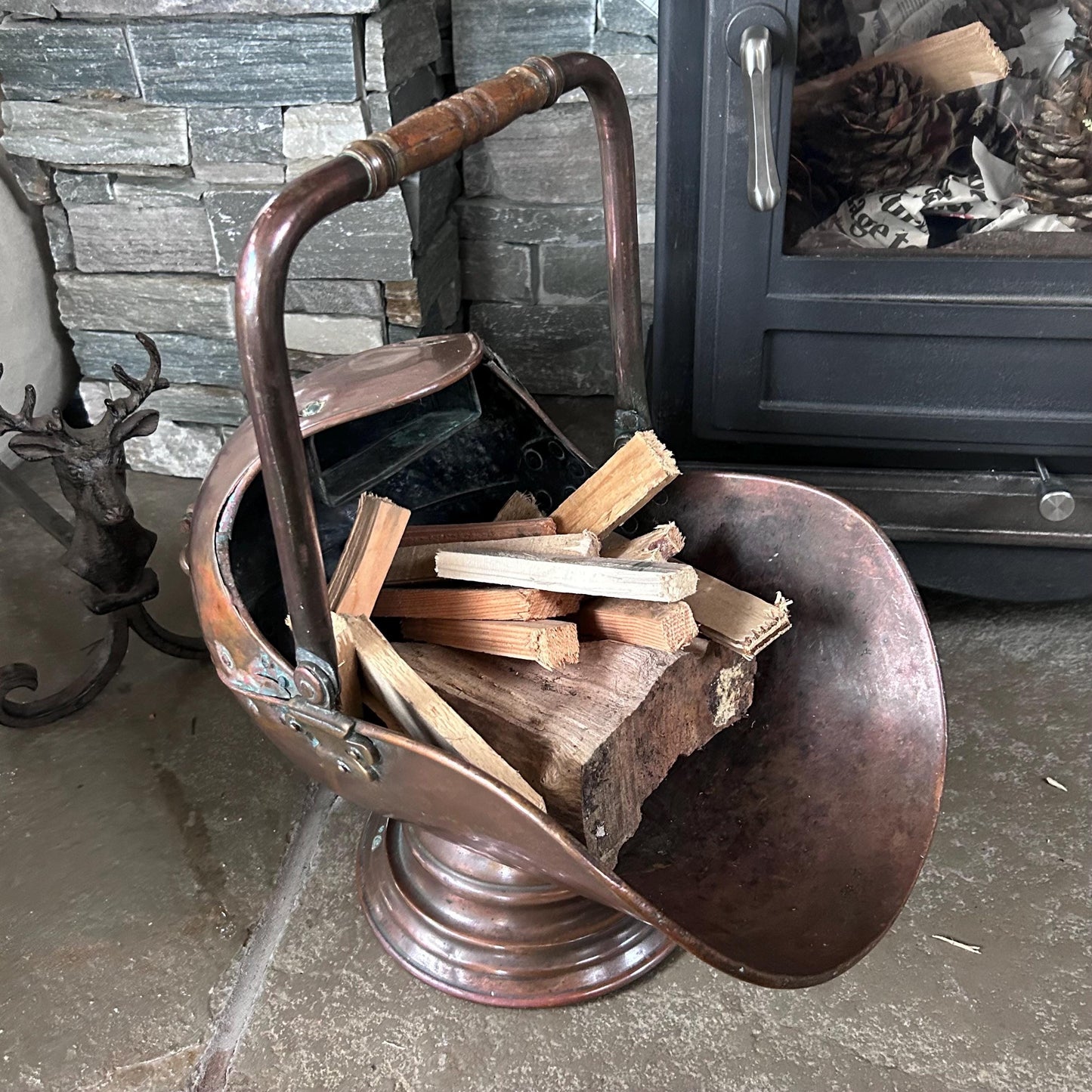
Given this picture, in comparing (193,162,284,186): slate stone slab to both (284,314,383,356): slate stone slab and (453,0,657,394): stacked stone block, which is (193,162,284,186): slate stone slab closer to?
(284,314,383,356): slate stone slab

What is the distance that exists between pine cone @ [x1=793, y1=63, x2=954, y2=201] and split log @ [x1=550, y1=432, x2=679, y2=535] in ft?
1.47

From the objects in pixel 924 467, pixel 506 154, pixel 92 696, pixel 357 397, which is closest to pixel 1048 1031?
pixel 924 467

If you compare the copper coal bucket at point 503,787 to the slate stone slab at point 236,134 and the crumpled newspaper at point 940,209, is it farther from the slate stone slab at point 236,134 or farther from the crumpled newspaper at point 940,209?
the slate stone slab at point 236,134

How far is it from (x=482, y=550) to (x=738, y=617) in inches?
10.2

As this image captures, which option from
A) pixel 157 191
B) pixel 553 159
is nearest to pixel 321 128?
pixel 157 191

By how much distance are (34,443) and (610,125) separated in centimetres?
73

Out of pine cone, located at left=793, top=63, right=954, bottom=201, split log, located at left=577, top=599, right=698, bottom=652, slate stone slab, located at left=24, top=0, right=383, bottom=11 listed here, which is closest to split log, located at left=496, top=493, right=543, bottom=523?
split log, located at left=577, top=599, right=698, bottom=652

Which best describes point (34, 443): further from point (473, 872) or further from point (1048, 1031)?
point (1048, 1031)

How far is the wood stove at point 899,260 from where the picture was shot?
46.6 inches

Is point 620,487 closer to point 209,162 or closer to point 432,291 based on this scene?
point 432,291

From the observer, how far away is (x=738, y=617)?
1.03 metres

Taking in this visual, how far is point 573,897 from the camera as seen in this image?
1.05 meters

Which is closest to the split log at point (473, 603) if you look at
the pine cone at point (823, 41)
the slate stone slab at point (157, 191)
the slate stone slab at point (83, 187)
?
the pine cone at point (823, 41)

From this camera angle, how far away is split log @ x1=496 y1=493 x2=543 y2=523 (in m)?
1.14
